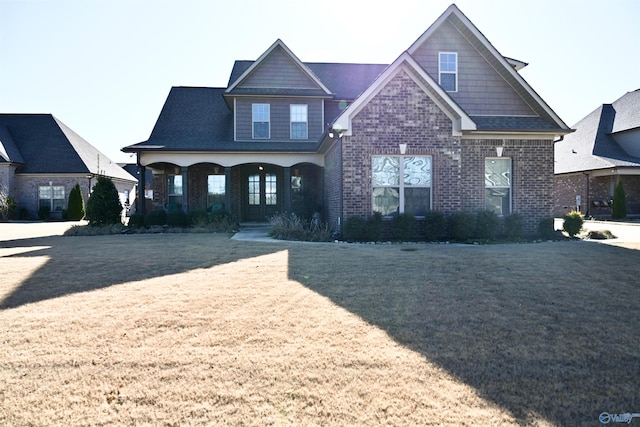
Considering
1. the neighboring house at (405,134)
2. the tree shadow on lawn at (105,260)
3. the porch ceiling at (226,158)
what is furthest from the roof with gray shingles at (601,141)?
the tree shadow on lawn at (105,260)

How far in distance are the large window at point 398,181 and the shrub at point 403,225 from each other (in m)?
0.53

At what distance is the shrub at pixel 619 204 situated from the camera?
22.2 m

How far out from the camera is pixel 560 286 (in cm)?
547

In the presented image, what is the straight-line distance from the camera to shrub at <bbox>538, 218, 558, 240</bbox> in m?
12.1

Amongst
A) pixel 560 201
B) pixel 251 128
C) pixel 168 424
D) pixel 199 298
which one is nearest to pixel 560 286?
pixel 199 298

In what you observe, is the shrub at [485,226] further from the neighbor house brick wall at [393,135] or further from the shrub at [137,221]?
the shrub at [137,221]

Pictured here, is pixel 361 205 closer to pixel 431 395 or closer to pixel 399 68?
pixel 399 68

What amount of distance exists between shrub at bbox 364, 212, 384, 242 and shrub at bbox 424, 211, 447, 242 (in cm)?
139

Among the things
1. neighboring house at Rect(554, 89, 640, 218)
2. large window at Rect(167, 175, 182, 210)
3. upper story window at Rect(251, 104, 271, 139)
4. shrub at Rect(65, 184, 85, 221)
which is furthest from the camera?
shrub at Rect(65, 184, 85, 221)

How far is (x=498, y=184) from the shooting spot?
12648 mm

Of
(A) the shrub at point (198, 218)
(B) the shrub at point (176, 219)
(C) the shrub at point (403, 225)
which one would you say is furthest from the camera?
(B) the shrub at point (176, 219)

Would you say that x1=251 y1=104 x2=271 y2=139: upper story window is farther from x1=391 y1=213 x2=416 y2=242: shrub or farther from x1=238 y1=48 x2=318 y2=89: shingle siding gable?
x1=391 y1=213 x2=416 y2=242: shrub

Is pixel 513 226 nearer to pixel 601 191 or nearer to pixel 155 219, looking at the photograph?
pixel 155 219

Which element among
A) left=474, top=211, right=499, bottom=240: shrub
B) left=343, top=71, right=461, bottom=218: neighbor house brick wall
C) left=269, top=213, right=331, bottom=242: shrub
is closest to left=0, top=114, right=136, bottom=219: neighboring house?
left=269, top=213, right=331, bottom=242: shrub
